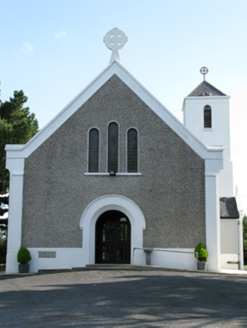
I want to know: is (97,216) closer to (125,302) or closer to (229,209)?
(125,302)

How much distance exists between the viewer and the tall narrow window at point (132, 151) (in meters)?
21.1

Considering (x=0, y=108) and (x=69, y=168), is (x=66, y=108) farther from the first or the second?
(x=0, y=108)

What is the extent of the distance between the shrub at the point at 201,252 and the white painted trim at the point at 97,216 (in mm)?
2449

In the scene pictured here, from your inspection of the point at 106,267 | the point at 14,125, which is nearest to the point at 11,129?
the point at 14,125

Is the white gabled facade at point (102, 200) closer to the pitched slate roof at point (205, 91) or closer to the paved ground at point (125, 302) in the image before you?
the paved ground at point (125, 302)

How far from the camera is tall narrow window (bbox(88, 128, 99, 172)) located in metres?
21.1

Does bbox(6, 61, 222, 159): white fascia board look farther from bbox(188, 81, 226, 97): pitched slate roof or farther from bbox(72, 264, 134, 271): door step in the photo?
bbox(188, 81, 226, 97): pitched slate roof

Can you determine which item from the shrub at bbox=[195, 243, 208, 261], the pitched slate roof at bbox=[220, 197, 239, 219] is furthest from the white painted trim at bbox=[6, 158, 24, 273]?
the pitched slate roof at bbox=[220, 197, 239, 219]

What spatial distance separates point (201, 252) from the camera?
1972cm

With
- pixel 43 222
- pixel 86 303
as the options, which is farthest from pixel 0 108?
pixel 86 303

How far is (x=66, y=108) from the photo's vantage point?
21.2 metres

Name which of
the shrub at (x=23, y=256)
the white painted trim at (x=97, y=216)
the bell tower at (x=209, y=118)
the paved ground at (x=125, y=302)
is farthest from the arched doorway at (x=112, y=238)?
the bell tower at (x=209, y=118)

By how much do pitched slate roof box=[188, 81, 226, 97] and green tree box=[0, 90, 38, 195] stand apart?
45.4 ft

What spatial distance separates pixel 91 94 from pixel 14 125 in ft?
23.6
